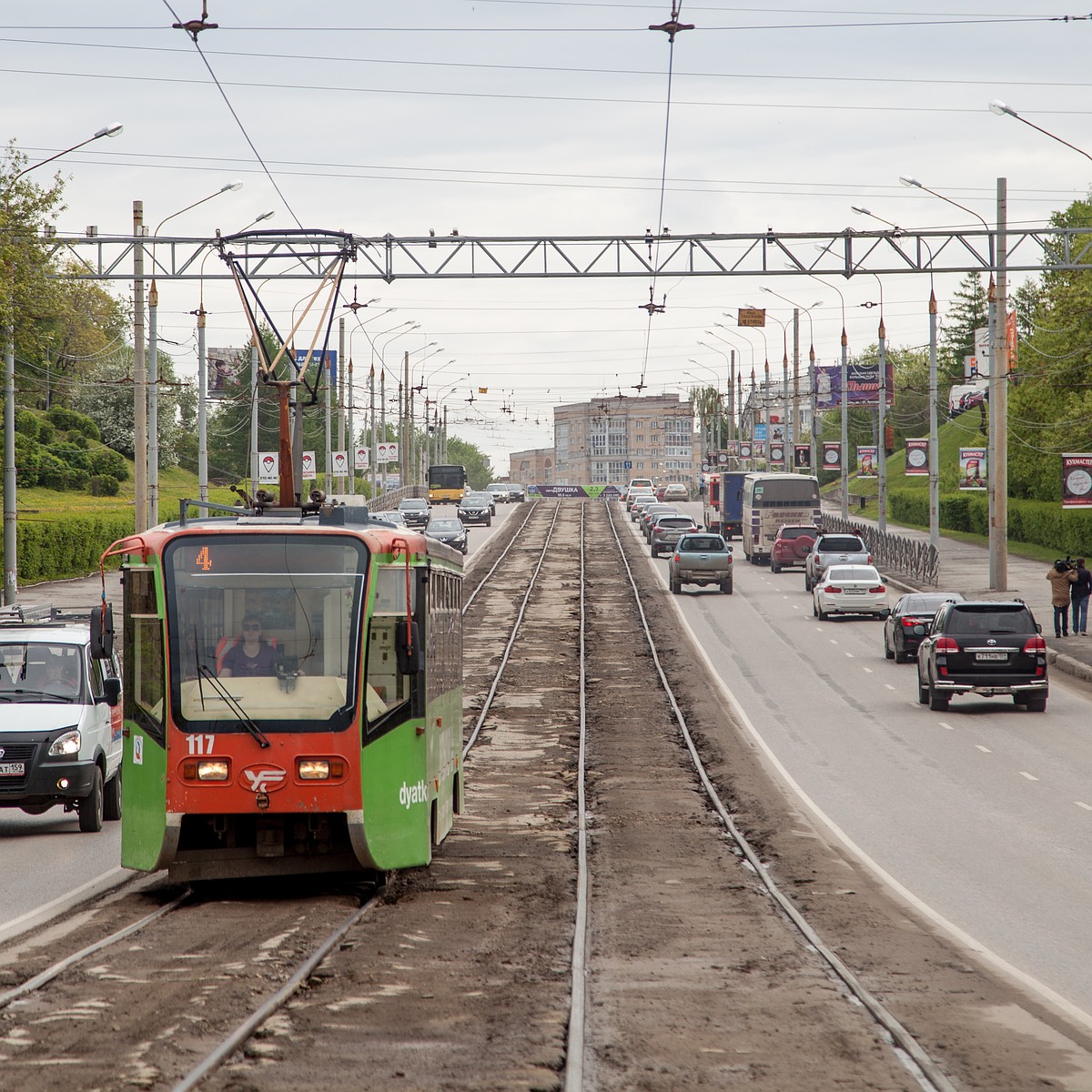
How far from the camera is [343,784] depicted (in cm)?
1172

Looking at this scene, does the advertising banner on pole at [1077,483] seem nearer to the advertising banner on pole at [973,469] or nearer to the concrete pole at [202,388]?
the advertising banner on pole at [973,469]

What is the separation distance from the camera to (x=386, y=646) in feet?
39.8

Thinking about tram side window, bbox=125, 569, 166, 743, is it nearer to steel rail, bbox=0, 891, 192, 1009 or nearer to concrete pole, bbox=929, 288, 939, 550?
steel rail, bbox=0, 891, 192, 1009

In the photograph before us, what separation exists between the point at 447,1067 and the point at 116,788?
11816 mm

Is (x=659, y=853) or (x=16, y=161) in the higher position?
(x=16, y=161)

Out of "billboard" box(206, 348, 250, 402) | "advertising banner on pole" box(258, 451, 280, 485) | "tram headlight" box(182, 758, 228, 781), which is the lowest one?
"tram headlight" box(182, 758, 228, 781)

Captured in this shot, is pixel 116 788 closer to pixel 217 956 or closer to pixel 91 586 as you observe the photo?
pixel 217 956

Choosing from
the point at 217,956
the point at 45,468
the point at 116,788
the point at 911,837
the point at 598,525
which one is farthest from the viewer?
the point at 598,525

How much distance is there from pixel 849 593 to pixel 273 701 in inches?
1323

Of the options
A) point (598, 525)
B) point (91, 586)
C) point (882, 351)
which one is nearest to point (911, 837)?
point (91, 586)

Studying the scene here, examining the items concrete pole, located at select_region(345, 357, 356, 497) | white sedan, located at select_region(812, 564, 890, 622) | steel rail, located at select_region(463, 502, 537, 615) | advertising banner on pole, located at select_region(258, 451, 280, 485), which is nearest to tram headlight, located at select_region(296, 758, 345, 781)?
steel rail, located at select_region(463, 502, 537, 615)

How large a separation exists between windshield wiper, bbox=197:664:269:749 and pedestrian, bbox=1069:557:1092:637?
2817 centimetres

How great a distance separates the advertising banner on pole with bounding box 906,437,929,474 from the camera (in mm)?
63188

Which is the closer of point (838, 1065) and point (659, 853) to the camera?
point (838, 1065)
